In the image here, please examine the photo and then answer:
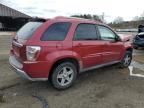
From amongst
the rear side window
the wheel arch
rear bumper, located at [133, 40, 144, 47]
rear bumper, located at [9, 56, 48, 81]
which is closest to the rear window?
the rear side window

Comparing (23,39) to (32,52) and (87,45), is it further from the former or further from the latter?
(87,45)

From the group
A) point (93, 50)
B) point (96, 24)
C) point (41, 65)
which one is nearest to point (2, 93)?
point (41, 65)

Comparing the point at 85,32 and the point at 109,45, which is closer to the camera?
the point at 85,32

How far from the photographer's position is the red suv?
202 inches

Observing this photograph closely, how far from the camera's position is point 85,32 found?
620 cm

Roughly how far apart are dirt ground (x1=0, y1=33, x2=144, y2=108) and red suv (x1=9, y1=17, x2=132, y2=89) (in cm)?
44

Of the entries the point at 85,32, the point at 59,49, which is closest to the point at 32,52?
the point at 59,49

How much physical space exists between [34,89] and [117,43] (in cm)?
320

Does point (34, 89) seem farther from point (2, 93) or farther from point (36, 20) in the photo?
point (36, 20)

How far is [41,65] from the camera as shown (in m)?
5.15

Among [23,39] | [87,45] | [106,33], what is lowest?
[87,45]

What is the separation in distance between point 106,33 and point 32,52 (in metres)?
2.84

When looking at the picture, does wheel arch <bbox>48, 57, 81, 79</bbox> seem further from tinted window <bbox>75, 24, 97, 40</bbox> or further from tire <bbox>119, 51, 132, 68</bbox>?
tire <bbox>119, 51, 132, 68</bbox>

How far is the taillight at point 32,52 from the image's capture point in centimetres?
504
